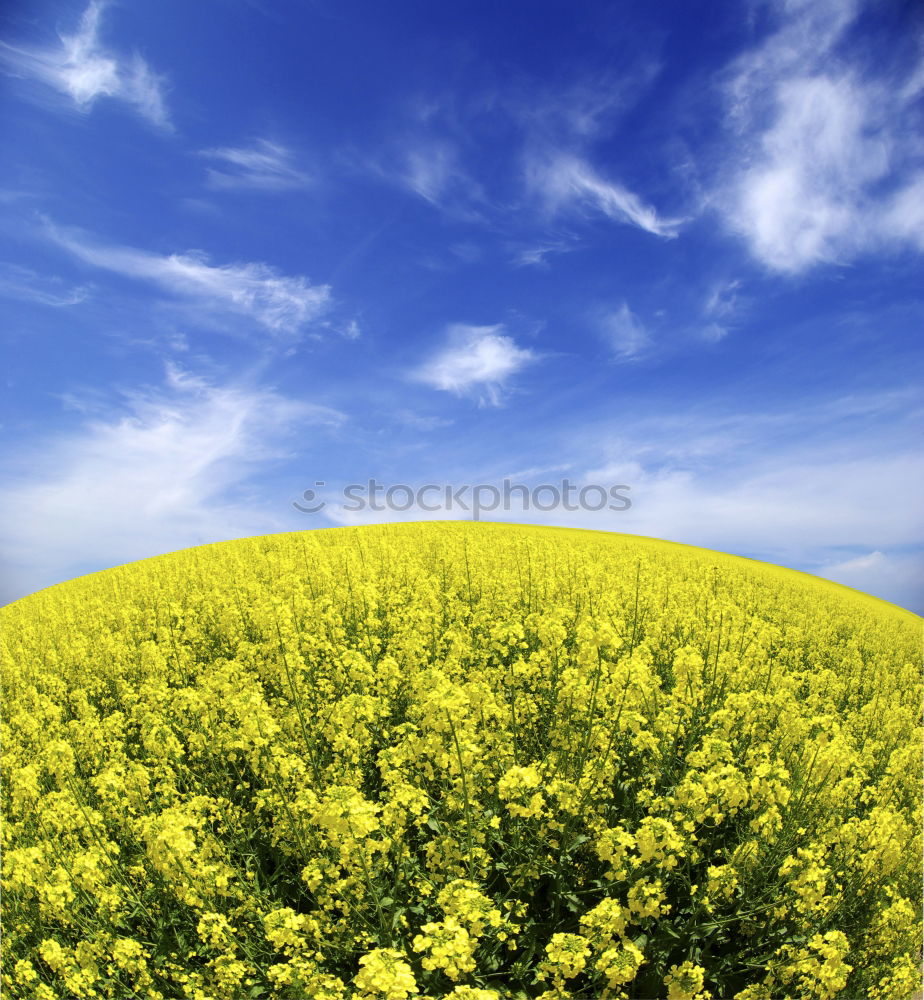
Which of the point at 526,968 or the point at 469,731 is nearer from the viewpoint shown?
the point at 526,968

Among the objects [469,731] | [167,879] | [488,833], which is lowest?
[167,879]

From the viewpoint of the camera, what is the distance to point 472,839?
140 inches

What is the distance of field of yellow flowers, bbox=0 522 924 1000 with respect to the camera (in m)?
3.42

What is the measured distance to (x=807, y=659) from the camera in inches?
431

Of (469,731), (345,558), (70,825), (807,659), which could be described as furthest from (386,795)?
(807,659)

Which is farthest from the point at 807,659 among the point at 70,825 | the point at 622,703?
the point at 70,825

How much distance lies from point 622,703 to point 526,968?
1852mm

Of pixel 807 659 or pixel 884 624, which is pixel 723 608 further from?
pixel 884 624

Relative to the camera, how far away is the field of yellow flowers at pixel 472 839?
11.2 feet

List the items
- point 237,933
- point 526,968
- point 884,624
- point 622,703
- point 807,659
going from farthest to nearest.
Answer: point 884,624
point 807,659
point 622,703
point 237,933
point 526,968

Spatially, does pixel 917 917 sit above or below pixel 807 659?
below

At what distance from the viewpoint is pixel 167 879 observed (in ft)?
13.4

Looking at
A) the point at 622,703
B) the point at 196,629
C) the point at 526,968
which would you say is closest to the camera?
the point at 526,968

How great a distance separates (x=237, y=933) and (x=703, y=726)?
4.23 m
